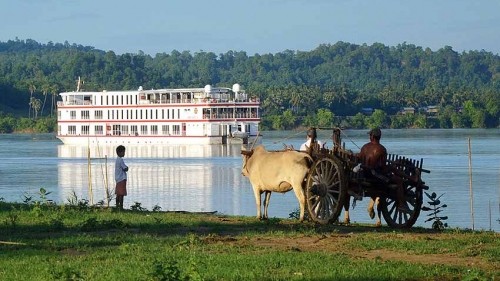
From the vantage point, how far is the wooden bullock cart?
602 inches

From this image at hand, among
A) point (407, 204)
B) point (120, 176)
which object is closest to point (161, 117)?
point (120, 176)

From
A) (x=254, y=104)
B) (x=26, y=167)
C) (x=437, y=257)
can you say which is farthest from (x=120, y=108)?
(x=437, y=257)

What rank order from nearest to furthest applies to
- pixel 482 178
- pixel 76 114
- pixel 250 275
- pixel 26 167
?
pixel 250 275 → pixel 482 178 → pixel 26 167 → pixel 76 114

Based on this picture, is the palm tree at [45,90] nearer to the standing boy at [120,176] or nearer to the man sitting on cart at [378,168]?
the standing boy at [120,176]

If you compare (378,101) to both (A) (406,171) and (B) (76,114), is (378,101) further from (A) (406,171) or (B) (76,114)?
(A) (406,171)

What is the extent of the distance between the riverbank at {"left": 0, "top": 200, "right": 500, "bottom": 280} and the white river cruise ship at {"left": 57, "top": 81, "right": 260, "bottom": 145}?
215ft

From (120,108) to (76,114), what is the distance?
457 centimetres

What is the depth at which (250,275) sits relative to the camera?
34.4 ft

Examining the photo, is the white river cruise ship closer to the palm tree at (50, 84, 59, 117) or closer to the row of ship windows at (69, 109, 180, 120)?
the row of ship windows at (69, 109, 180, 120)

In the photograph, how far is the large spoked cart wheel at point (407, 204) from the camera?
15508mm

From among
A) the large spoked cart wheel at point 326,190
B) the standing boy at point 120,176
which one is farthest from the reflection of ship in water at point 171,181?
the large spoked cart wheel at point 326,190

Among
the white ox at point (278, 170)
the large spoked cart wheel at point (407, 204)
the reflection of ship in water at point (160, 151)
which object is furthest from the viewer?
the reflection of ship in water at point (160, 151)

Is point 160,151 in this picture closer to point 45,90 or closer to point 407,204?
point 407,204

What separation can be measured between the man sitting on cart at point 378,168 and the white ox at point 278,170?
0.95 metres
